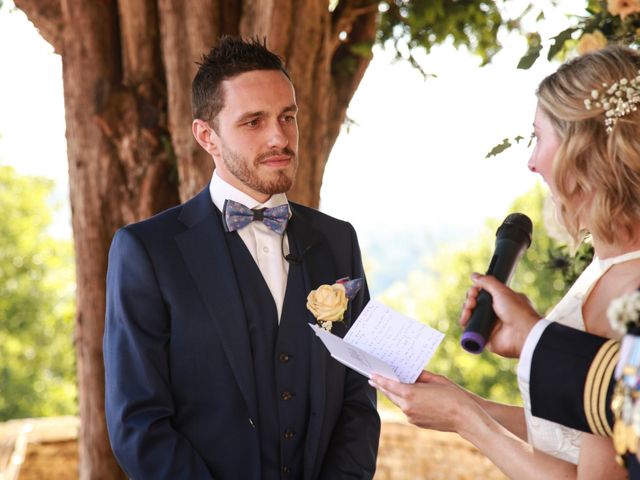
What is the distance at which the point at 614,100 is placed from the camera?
2143mm

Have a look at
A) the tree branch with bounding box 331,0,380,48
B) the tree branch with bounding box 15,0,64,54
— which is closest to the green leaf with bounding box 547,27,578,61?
the tree branch with bounding box 331,0,380,48

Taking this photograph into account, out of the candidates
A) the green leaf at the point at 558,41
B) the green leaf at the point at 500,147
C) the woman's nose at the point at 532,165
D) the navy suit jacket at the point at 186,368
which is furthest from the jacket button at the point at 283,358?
the green leaf at the point at 558,41

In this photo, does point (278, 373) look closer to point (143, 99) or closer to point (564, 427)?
point (564, 427)

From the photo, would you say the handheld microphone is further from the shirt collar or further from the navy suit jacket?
the shirt collar

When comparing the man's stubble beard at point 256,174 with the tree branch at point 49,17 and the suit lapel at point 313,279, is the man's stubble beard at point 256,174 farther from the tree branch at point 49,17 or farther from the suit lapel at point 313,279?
the tree branch at point 49,17

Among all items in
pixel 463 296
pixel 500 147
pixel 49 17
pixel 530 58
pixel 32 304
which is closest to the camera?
pixel 500 147

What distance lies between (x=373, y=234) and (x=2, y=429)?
134 meters

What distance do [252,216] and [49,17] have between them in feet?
8.39

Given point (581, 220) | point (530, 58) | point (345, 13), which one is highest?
point (345, 13)

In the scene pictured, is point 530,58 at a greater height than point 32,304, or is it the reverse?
point 530,58

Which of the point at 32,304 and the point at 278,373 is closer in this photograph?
the point at 278,373

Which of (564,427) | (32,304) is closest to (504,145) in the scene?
(564,427)

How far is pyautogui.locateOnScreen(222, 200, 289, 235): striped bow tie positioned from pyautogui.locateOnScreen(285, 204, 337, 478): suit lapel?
3.4 inches

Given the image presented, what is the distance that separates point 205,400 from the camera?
2.62 meters
